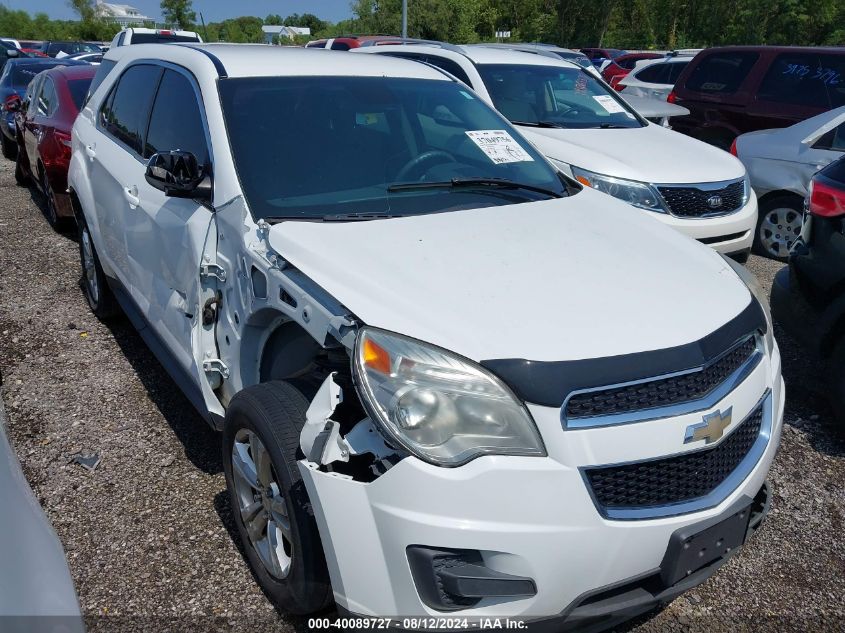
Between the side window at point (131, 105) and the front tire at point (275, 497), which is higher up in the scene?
the side window at point (131, 105)

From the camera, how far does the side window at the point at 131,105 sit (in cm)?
383

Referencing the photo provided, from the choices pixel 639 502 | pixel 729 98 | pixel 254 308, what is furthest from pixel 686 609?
pixel 729 98

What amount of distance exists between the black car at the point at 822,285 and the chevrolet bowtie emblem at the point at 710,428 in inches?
75.2

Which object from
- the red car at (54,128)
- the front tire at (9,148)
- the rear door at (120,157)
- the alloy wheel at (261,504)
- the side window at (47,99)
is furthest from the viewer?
the front tire at (9,148)

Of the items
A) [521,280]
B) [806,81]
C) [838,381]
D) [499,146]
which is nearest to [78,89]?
[499,146]

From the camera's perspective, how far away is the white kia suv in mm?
5562

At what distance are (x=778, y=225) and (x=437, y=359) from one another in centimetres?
580

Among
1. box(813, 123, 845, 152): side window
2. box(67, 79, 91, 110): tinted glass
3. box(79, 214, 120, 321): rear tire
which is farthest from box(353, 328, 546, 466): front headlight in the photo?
box(67, 79, 91, 110): tinted glass

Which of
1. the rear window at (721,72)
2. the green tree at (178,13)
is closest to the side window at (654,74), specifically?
the rear window at (721,72)

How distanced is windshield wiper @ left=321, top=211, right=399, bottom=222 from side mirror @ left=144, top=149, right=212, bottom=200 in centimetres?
55

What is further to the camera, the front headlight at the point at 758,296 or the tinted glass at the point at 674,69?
the tinted glass at the point at 674,69

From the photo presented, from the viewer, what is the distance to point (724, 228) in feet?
18.6

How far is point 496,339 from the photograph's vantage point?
1998 millimetres

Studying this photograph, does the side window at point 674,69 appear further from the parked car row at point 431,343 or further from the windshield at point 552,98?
the parked car row at point 431,343
